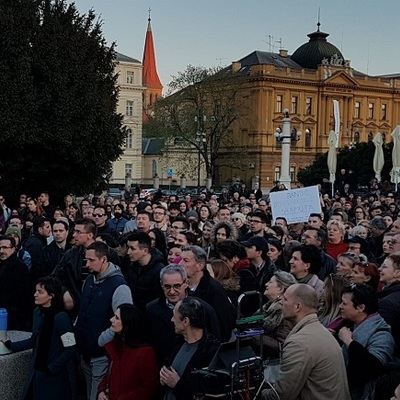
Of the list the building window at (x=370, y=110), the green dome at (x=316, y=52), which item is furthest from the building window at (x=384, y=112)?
the green dome at (x=316, y=52)

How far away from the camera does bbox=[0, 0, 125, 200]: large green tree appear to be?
2056 centimetres

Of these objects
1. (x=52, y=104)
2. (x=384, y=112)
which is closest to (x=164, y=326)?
(x=52, y=104)

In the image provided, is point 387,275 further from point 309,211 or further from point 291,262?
point 309,211

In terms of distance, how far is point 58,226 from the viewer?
30.3ft

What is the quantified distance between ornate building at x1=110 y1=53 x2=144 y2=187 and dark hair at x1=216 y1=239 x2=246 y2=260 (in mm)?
67757

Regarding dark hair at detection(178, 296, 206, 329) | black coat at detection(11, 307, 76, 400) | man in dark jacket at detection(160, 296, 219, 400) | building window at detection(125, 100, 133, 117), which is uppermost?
building window at detection(125, 100, 133, 117)

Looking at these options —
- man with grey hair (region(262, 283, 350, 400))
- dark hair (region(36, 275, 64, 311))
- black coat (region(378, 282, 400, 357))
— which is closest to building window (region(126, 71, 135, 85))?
dark hair (region(36, 275, 64, 311))

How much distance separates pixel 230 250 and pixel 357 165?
37.4 metres

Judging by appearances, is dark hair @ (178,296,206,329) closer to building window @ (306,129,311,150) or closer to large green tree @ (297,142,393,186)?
large green tree @ (297,142,393,186)

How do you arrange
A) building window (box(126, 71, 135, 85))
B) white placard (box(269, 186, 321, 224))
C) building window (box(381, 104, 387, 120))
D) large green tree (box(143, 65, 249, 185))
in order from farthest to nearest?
1. building window (box(381, 104, 387, 120))
2. building window (box(126, 71, 135, 85))
3. large green tree (box(143, 65, 249, 185))
4. white placard (box(269, 186, 321, 224))

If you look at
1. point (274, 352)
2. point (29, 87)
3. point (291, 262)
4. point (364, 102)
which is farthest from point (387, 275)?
point (364, 102)

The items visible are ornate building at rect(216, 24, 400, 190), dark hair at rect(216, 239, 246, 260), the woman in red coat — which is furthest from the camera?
ornate building at rect(216, 24, 400, 190)

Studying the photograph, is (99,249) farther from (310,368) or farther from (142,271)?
(310,368)

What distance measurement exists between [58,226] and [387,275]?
4.81 metres
